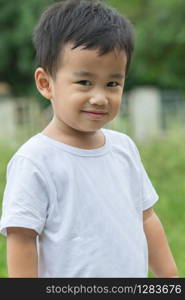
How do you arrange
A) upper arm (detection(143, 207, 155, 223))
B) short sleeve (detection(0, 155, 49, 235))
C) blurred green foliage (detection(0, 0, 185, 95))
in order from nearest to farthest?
short sleeve (detection(0, 155, 49, 235)) < upper arm (detection(143, 207, 155, 223)) < blurred green foliage (detection(0, 0, 185, 95))

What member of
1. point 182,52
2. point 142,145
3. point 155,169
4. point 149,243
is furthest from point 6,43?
point 149,243

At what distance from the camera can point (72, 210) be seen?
167cm

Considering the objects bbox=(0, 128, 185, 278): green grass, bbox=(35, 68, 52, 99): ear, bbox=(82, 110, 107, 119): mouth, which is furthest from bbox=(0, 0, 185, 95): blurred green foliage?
bbox=(82, 110, 107, 119): mouth

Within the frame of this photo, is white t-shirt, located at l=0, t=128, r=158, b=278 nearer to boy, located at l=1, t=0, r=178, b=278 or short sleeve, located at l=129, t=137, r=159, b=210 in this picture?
boy, located at l=1, t=0, r=178, b=278

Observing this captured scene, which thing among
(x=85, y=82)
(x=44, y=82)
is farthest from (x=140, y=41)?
(x=85, y=82)

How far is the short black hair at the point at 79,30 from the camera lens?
1.69 m

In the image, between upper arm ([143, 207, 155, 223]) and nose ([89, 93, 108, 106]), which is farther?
upper arm ([143, 207, 155, 223])

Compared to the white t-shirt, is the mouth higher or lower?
higher

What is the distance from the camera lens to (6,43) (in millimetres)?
18078

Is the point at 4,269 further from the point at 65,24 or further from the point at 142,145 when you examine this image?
the point at 142,145

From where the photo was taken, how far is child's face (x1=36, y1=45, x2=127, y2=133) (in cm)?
168

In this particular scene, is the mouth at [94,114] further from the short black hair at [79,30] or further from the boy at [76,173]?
the short black hair at [79,30]

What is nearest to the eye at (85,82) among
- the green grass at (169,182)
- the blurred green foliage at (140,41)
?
the green grass at (169,182)

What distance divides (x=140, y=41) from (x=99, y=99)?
10.2 meters
